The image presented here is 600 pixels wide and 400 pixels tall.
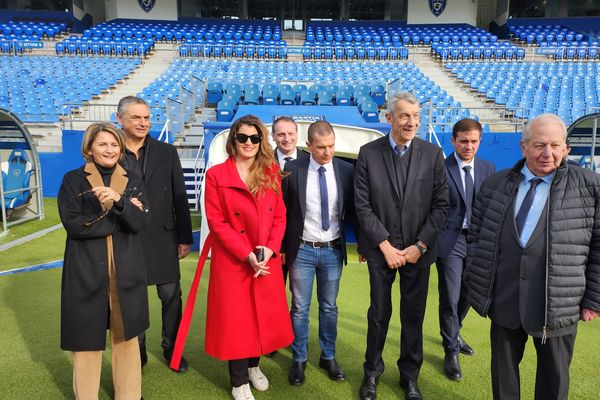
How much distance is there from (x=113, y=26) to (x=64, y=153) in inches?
800

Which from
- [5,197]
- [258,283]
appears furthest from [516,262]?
[5,197]

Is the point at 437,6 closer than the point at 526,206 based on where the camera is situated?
No

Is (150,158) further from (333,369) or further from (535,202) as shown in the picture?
(535,202)

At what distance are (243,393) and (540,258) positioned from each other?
1.93 m

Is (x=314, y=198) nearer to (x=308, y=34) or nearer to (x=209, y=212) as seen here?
(x=209, y=212)

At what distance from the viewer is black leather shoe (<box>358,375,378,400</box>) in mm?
2893

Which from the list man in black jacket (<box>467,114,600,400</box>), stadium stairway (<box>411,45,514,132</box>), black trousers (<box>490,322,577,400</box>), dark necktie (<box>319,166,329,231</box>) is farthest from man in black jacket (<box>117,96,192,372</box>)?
stadium stairway (<box>411,45,514,132</box>)

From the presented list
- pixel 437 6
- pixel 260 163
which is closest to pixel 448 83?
pixel 437 6

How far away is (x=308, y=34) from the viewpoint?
28.0m

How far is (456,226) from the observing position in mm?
3232

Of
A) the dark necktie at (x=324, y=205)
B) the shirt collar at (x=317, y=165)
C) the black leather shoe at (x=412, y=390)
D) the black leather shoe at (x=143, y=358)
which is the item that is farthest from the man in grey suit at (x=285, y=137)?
the black leather shoe at (x=412, y=390)

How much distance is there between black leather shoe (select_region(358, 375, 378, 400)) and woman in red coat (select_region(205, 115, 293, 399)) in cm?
68

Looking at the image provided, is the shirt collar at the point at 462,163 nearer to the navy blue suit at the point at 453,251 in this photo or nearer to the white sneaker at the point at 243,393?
the navy blue suit at the point at 453,251

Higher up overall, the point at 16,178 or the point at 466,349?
the point at 16,178
